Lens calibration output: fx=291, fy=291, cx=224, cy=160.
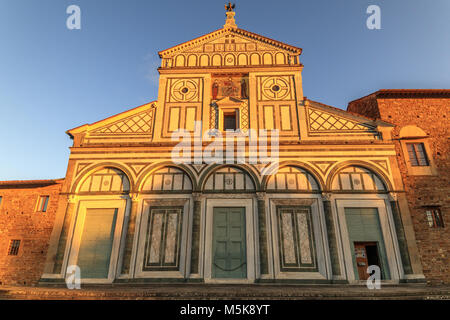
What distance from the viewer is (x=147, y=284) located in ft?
39.8

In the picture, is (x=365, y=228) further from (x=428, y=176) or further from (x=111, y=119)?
(x=111, y=119)

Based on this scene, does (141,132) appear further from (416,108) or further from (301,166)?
(416,108)

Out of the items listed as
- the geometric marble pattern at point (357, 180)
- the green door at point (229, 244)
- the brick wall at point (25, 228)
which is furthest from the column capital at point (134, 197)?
the geometric marble pattern at point (357, 180)

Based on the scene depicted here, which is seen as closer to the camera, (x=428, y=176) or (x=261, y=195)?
(x=261, y=195)

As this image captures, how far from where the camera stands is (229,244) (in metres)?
12.9

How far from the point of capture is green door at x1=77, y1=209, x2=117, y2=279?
12.7 meters

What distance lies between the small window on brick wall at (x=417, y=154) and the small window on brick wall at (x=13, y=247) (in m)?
19.3

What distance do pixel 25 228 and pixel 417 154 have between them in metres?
19.4

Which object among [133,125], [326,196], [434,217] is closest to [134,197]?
[133,125]

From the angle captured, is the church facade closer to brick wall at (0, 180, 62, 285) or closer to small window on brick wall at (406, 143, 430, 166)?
brick wall at (0, 180, 62, 285)

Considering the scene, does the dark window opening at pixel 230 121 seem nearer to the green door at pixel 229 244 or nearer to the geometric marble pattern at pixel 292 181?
the geometric marble pattern at pixel 292 181

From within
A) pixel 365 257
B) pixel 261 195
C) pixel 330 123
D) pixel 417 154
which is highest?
pixel 330 123

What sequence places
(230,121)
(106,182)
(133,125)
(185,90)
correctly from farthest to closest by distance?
(185,90) < (230,121) < (133,125) < (106,182)
